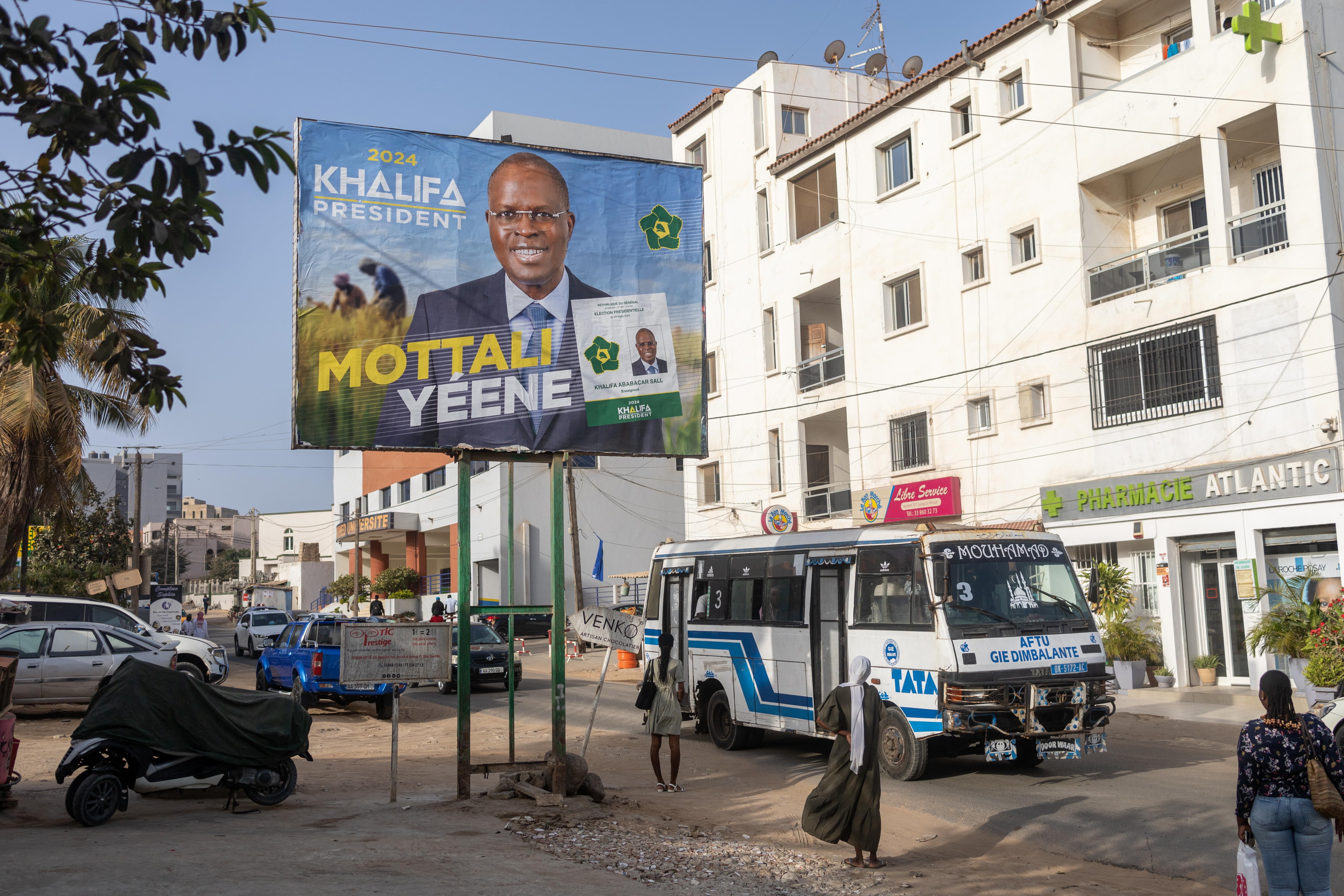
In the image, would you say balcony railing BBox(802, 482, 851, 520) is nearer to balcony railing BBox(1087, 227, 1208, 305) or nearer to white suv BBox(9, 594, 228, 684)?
balcony railing BBox(1087, 227, 1208, 305)

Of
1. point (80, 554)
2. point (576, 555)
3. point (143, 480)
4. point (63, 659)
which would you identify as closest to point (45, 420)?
point (63, 659)

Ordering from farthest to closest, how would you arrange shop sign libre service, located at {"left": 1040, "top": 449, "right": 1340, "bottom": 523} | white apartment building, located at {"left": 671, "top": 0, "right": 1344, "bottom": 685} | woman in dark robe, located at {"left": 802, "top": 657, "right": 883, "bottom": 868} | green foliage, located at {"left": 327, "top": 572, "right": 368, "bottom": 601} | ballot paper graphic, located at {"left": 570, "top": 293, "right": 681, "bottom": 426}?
1. green foliage, located at {"left": 327, "top": 572, "right": 368, "bottom": 601}
2. white apartment building, located at {"left": 671, "top": 0, "right": 1344, "bottom": 685}
3. shop sign libre service, located at {"left": 1040, "top": 449, "right": 1340, "bottom": 523}
4. ballot paper graphic, located at {"left": 570, "top": 293, "right": 681, "bottom": 426}
5. woman in dark robe, located at {"left": 802, "top": 657, "right": 883, "bottom": 868}

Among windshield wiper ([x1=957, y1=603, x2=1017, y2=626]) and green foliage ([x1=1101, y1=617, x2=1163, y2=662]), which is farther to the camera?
green foliage ([x1=1101, y1=617, x2=1163, y2=662])

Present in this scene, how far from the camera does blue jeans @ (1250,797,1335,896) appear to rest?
6.14 metres

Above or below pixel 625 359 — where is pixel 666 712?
below

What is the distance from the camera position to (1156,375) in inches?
930

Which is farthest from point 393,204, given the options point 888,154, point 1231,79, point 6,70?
point 888,154

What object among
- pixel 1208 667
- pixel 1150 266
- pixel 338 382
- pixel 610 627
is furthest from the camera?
pixel 1150 266

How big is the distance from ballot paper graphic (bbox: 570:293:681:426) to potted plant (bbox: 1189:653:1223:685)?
1511cm

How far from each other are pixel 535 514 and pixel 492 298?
130ft

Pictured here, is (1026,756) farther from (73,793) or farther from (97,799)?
(73,793)

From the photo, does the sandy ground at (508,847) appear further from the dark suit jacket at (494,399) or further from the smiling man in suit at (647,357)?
the smiling man in suit at (647,357)

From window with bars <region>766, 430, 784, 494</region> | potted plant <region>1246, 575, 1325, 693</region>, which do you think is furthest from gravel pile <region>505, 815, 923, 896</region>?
window with bars <region>766, 430, 784, 494</region>

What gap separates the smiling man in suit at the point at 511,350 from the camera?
38.8 ft
